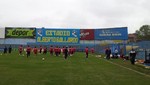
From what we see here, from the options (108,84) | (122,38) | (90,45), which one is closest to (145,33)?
(90,45)

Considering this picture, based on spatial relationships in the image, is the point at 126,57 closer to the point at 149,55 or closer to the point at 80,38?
the point at 149,55

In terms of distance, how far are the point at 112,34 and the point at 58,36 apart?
15.2 metres

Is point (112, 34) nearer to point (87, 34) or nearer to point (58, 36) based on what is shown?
point (87, 34)

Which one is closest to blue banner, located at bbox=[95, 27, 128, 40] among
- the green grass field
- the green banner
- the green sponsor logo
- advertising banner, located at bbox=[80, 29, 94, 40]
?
advertising banner, located at bbox=[80, 29, 94, 40]

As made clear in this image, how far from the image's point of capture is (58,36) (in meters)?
84.3

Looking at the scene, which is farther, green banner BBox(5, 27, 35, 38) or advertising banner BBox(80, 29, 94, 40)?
advertising banner BBox(80, 29, 94, 40)

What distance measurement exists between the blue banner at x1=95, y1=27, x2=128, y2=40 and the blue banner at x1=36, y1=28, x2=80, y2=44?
571 cm

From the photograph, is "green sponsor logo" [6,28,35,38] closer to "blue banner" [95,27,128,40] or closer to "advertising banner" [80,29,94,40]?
"advertising banner" [80,29,94,40]

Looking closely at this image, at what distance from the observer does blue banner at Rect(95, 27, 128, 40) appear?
74000 millimetres

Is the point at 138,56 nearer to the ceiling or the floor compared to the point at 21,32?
nearer to the floor

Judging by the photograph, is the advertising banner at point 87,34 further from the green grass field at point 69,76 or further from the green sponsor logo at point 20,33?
the green grass field at point 69,76

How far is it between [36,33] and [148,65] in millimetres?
57614

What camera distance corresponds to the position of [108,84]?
1363 centimetres

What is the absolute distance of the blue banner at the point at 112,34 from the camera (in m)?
74.0
